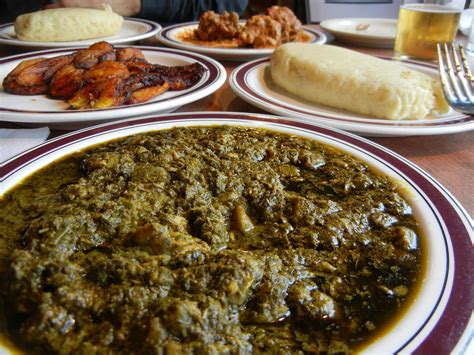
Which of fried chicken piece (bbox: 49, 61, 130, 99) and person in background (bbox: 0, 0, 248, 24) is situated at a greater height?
person in background (bbox: 0, 0, 248, 24)

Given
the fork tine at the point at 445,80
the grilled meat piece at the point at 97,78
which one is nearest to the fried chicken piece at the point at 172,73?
the grilled meat piece at the point at 97,78

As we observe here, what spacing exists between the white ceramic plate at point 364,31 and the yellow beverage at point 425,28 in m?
0.33

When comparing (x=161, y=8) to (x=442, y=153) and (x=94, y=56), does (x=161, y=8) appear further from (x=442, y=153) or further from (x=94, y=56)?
(x=442, y=153)

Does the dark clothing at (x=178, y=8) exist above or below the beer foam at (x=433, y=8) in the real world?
below

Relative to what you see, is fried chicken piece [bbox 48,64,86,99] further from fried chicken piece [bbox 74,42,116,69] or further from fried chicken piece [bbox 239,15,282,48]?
fried chicken piece [bbox 239,15,282,48]

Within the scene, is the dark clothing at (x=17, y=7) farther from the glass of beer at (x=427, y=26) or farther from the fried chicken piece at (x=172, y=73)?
the glass of beer at (x=427, y=26)

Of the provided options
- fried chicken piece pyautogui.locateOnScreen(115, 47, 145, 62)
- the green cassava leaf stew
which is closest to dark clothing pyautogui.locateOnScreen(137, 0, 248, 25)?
fried chicken piece pyautogui.locateOnScreen(115, 47, 145, 62)

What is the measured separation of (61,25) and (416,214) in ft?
8.73

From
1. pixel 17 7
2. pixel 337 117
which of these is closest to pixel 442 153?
pixel 337 117

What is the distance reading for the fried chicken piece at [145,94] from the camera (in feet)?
6.12

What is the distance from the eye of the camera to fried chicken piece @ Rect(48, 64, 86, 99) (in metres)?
1.89

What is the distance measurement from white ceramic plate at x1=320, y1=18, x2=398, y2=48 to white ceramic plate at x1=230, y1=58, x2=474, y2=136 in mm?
1312

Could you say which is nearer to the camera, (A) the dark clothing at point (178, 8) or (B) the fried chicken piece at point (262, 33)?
(B) the fried chicken piece at point (262, 33)

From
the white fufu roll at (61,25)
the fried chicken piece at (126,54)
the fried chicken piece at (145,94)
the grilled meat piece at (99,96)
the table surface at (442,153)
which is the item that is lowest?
the table surface at (442,153)
